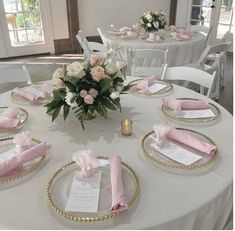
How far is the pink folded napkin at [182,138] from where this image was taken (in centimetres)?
98

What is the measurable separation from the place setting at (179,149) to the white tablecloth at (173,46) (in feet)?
5.93

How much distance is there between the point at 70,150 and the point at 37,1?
4.40m

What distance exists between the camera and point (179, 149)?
1.02 m

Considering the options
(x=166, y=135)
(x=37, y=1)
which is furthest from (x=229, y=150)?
(x=37, y=1)

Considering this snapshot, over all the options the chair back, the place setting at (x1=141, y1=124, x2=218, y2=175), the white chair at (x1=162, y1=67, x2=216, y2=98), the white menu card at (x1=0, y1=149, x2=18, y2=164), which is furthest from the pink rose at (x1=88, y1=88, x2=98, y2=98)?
the chair back

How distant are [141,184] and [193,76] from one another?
1.17m

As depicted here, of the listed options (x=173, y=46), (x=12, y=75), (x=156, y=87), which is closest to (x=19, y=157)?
(x=156, y=87)

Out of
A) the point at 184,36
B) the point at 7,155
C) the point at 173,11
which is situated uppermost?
the point at 173,11

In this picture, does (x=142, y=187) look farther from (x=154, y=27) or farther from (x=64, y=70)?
(x=154, y=27)

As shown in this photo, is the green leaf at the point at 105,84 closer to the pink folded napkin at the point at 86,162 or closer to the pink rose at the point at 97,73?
the pink rose at the point at 97,73

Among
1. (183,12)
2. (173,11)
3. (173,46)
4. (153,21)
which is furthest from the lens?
(173,11)

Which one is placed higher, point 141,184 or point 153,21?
point 153,21

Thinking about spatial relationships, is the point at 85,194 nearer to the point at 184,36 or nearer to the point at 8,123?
the point at 8,123

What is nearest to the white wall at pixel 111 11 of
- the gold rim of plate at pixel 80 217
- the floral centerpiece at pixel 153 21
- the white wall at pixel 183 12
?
the white wall at pixel 183 12
